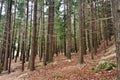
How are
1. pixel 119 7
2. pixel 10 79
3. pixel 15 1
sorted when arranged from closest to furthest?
pixel 119 7, pixel 10 79, pixel 15 1

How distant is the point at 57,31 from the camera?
114 ft

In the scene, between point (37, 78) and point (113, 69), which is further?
point (37, 78)

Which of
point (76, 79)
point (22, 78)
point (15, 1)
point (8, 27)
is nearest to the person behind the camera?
point (76, 79)

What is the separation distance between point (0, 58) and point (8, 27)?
3888mm

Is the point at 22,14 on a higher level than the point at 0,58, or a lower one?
higher

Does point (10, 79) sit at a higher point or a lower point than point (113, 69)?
lower

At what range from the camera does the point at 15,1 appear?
2903cm

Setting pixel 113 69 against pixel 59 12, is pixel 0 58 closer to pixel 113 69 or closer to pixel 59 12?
pixel 59 12

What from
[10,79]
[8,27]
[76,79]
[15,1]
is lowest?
[10,79]

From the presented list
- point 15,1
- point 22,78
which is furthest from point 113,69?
point 15,1

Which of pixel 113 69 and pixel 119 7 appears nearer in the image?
pixel 119 7

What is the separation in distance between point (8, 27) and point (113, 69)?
626 inches

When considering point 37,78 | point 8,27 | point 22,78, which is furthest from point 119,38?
point 8,27

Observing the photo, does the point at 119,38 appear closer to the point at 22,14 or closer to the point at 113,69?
the point at 113,69
